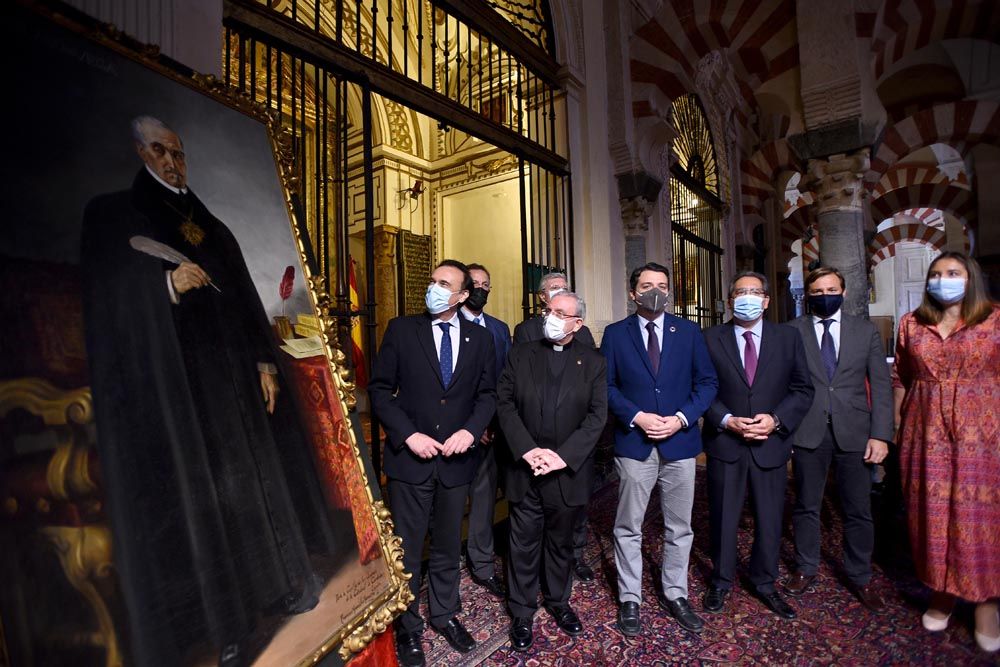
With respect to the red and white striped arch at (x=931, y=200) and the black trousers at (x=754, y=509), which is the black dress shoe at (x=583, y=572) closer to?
the black trousers at (x=754, y=509)

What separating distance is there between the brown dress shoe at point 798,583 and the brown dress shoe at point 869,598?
0.67 feet

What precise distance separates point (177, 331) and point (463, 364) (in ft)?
3.90

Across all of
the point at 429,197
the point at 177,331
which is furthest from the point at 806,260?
the point at 177,331

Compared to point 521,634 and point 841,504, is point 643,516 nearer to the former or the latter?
point 521,634

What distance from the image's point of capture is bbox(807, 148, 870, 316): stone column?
4617mm

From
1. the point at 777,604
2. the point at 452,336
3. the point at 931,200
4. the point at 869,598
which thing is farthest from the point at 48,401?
the point at 931,200

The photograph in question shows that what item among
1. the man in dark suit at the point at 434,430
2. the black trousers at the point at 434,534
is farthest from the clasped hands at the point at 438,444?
the black trousers at the point at 434,534

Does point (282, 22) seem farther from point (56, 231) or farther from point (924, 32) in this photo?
point (924, 32)

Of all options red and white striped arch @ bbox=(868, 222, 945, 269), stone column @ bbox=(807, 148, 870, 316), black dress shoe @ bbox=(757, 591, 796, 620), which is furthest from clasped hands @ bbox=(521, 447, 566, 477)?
red and white striped arch @ bbox=(868, 222, 945, 269)

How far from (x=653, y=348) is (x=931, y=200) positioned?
11701mm

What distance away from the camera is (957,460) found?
2.20 meters

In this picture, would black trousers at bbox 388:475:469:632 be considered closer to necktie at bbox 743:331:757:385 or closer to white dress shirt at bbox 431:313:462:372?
white dress shirt at bbox 431:313:462:372

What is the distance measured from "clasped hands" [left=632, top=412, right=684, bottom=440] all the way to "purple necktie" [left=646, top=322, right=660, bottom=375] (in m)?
0.24

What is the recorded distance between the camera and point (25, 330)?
3.62ft
